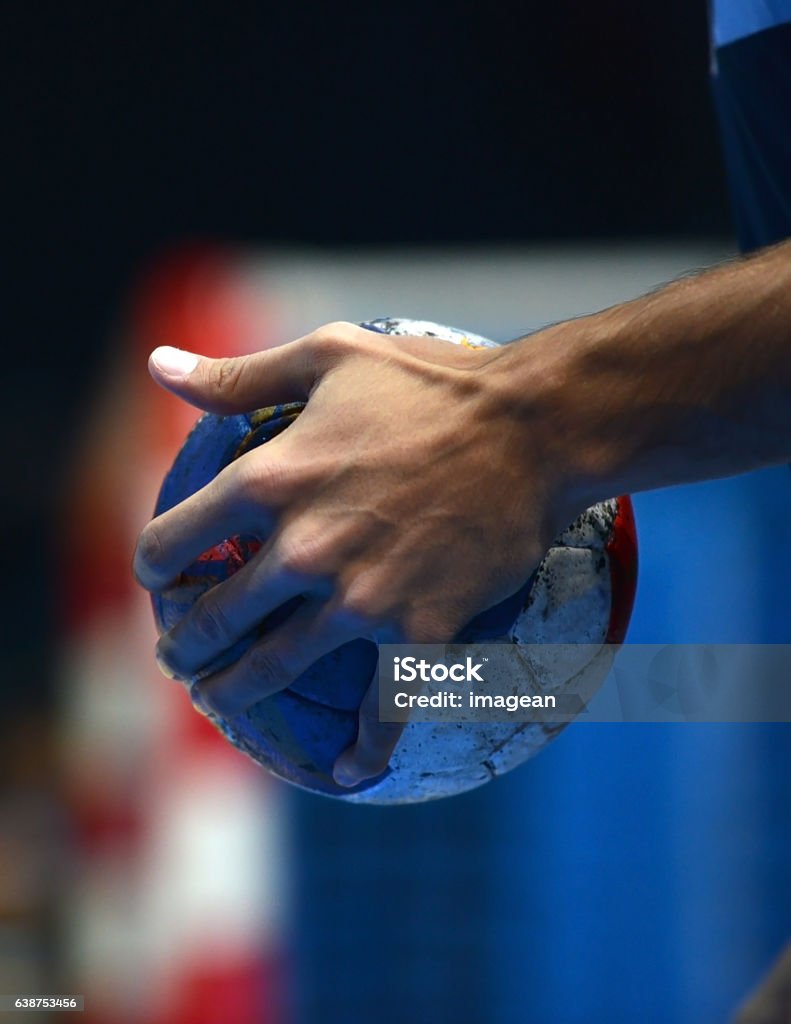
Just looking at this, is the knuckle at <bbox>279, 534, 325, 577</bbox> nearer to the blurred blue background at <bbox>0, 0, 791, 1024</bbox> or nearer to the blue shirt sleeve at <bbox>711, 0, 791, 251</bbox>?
the blue shirt sleeve at <bbox>711, 0, 791, 251</bbox>

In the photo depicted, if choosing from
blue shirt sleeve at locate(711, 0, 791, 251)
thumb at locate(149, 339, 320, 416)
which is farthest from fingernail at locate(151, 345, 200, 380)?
blue shirt sleeve at locate(711, 0, 791, 251)

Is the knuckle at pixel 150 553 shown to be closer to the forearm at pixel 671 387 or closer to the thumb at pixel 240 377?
the thumb at pixel 240 377

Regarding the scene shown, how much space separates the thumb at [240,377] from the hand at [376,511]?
0.08 ft

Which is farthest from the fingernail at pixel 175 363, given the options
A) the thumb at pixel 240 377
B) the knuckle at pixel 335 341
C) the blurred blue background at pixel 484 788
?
the blurred blue background at pixel 484 788

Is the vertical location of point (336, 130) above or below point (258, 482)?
above

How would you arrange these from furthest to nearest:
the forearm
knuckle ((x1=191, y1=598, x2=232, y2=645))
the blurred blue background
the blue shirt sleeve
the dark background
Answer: the dark background < the blurred blue background < the blue shirt sleeve < knuckle ((x1=191, y1=598, x2=232, y2=645)) < the forearm

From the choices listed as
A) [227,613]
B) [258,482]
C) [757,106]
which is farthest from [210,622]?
[757,106]

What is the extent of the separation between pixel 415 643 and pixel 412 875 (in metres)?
2.18

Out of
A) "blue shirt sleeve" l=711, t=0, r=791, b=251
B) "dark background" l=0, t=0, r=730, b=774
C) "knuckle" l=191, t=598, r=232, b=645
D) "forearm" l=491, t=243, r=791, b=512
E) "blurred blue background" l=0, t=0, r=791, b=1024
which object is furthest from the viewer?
"dark background" l=0, t=0, r=730, b=774

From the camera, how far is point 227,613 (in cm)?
95

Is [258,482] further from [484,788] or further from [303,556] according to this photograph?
[484,788]

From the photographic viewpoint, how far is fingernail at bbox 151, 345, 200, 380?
1.04m

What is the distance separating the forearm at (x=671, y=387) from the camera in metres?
0.85

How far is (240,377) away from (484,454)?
24cm
